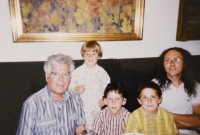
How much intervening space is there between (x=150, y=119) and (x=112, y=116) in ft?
1.19

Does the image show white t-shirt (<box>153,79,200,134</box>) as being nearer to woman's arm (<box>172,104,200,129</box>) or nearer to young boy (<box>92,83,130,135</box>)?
woman's arm (<box>172,104,200,129</box>)

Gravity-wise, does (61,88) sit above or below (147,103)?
above

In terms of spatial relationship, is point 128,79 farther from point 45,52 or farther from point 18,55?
point 18,55

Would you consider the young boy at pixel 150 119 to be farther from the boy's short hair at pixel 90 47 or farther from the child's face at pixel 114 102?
the boy's short hair at pixel 90 47

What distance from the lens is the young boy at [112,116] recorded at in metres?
1.87

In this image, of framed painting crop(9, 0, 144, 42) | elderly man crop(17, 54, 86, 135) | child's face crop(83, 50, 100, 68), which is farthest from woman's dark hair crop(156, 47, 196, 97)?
elderly man crop(17, 54, 86, 135)

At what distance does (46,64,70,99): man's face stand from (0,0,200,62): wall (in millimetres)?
950

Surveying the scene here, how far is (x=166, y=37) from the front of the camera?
9.16 feet

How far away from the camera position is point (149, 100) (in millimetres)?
1796

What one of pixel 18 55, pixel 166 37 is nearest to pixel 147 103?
pixel 166 37

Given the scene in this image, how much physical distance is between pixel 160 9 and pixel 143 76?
0.93 meters

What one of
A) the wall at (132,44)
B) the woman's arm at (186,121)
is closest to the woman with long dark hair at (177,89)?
the woman's arm at (186,121)

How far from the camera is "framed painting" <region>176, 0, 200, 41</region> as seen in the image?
2.60 m

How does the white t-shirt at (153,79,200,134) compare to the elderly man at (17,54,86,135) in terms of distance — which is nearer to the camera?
the elderly man at (17,54,86,135)
